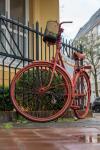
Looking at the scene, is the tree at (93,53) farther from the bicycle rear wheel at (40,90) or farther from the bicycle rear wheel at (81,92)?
the bicycle rear wheel at (40,90)

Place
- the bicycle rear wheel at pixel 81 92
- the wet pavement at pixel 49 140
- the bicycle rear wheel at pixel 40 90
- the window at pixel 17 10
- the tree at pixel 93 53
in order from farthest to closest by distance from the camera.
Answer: the tree at pixel 93 53
the window at pixel 17 10
the bicycle rear wheel at pixel 81 92
the bicycle rear wheel at pixel 40 90
the wet pavement at pixel 49 140

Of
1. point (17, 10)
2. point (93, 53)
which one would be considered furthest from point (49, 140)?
point (93, 53)

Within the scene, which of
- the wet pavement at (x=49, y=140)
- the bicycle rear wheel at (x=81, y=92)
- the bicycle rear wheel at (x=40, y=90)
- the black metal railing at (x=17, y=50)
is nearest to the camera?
the wet pavement at (x=49, y=140)

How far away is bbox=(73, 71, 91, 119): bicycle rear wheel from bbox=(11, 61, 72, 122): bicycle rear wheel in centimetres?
27

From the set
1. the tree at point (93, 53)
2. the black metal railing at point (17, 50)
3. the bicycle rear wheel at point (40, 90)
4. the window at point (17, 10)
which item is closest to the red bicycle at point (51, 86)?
the bicycle rear wheel at point (40, 90)

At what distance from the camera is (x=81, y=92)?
7602 millimetres

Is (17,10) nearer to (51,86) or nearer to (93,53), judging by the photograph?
(51,86)

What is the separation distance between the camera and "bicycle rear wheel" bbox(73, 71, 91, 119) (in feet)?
23.6

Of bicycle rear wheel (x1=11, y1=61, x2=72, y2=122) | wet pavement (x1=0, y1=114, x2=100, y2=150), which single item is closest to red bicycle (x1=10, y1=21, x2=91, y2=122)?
bicycle rear wheel (x1=11, y1=61, x2=72, y2=122)

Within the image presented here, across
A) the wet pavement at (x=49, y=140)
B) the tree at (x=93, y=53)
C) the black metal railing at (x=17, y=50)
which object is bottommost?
the wet pavement at (x=49, y=140)

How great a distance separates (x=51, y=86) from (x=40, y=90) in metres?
0.16

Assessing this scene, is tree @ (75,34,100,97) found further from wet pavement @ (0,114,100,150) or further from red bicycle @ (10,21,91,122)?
wet pavement @ (0,114,100,150)

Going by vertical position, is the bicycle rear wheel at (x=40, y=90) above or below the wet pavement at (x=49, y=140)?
above

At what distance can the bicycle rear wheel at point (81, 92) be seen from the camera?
7.20m
